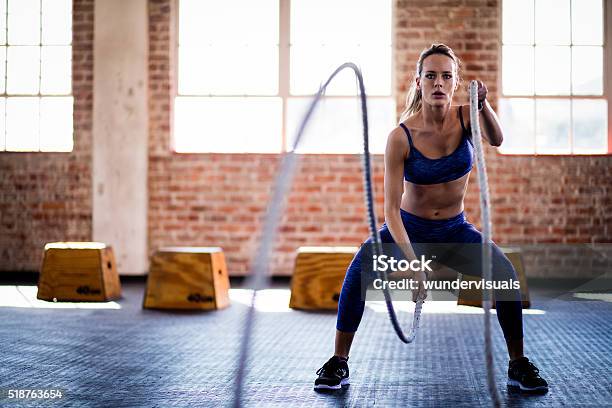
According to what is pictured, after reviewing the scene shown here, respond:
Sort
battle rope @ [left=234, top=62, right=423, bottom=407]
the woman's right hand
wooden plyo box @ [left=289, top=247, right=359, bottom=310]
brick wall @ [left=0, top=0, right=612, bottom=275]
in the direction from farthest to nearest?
brick wall @ [left=0, top=0, right=612, bottom=275] → wooden plyo box @ [left=289, top=247, right=359, bottom=310] → the woman's right hand → battle rope @ [left=234, top=62, right=423, bottom=407]

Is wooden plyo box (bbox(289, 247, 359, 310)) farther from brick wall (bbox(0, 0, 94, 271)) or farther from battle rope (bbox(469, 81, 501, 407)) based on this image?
battle rope (bbox(469, 81, 501, 407))

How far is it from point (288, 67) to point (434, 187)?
480cm

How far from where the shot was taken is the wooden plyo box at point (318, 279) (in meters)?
5.46

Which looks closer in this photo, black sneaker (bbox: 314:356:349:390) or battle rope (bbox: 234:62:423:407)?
battle rope (bbox: 234:62:423:407)

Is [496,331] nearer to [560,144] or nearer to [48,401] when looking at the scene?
[48,401]

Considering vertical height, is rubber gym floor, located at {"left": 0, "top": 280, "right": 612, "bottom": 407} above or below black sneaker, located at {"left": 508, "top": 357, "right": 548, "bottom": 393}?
below

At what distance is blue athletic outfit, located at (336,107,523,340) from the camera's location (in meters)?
2.82

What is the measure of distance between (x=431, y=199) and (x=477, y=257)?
0.83ft

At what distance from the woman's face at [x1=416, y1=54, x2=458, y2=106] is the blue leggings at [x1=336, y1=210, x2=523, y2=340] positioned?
414 mm

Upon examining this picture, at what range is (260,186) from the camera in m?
7.52

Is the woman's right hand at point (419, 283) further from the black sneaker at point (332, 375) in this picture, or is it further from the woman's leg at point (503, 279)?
the black sneaker at point (332, 375)

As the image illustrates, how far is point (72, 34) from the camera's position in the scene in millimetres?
7656

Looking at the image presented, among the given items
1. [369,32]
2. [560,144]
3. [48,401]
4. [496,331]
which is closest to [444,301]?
[496,331]

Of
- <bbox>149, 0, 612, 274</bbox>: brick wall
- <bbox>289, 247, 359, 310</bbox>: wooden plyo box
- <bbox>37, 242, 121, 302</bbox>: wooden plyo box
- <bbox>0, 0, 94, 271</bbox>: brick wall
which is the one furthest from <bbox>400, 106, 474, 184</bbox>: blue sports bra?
<bbox>0, 0, 94, 271</bbox>: brick wall
